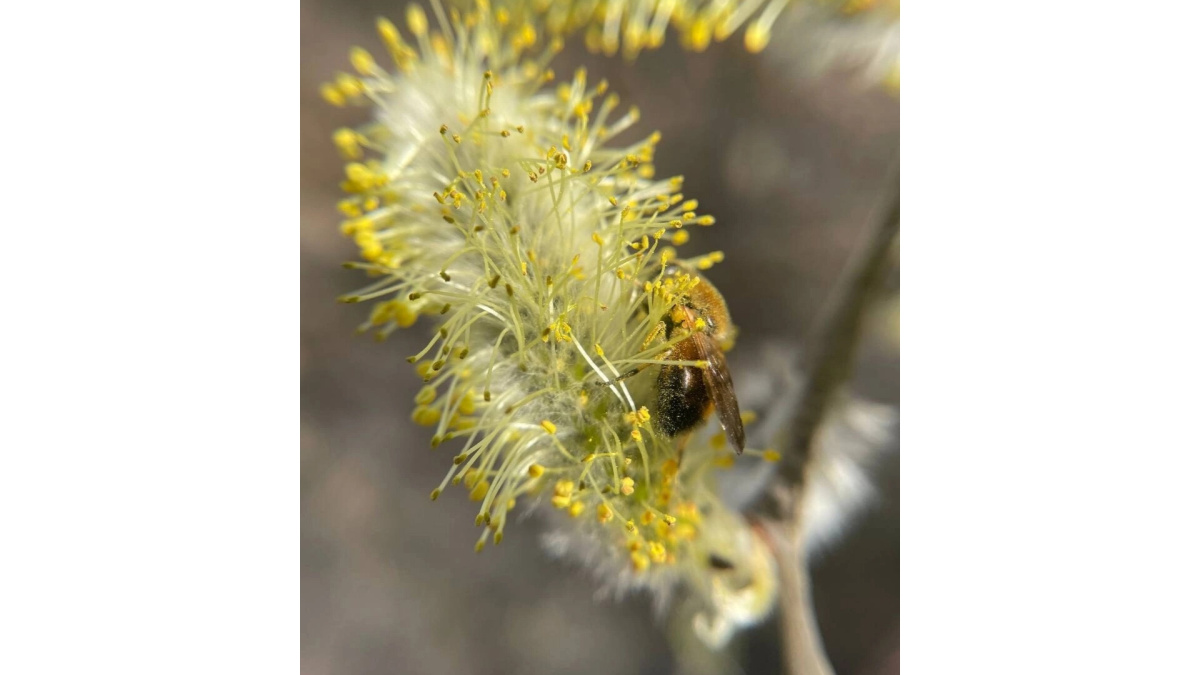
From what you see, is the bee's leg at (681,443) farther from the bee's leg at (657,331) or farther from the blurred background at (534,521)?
the blurred background at (534,521)

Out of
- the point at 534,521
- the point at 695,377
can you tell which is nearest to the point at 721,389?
the point at 695,377

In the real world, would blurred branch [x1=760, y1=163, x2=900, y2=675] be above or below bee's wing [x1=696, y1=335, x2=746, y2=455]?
below

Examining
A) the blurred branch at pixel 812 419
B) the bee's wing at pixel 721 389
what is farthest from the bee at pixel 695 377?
the blurred branch at pixel 812 419

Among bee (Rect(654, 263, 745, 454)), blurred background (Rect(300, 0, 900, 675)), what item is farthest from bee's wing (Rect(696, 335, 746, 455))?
blurred background (Rect(300, 0, 900, 675))

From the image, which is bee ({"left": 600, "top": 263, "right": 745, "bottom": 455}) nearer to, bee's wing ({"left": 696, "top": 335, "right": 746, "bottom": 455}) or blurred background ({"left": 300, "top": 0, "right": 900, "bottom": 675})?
bee's wing ({"left": 696, "top": 335, "right": 746, "bottom": 455})
